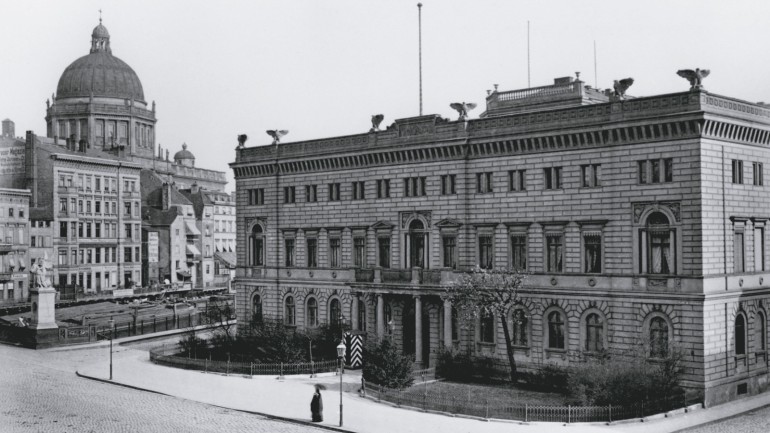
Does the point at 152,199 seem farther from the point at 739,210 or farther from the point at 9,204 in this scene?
the point at 739,210

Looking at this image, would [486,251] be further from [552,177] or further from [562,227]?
[552,177]

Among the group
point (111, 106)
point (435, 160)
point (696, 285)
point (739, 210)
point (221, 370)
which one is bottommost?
point (221, 370)

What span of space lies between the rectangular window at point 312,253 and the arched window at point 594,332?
22.2 metres

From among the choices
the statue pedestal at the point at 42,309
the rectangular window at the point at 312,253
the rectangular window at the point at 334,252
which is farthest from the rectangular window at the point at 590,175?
the statue pedestal at the point at 42,309

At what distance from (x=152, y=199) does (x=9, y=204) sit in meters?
29.6

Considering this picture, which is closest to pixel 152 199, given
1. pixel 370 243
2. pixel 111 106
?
pixel 111 106

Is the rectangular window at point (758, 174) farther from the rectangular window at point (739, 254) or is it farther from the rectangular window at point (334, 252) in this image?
the rectangular window at point (334, 252)

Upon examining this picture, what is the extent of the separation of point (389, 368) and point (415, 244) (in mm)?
12915

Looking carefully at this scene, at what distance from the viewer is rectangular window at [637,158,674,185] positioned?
140 ft

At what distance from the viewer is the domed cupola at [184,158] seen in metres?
143

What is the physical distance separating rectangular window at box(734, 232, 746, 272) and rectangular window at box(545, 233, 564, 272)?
8825 mm

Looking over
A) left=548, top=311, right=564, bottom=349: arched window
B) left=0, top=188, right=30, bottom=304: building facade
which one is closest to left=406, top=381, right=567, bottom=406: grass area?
left=548, top=311, right=564, bottom=349: arched window

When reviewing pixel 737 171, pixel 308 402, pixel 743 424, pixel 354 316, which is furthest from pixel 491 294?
pixel 743 424

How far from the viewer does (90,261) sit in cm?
10150
